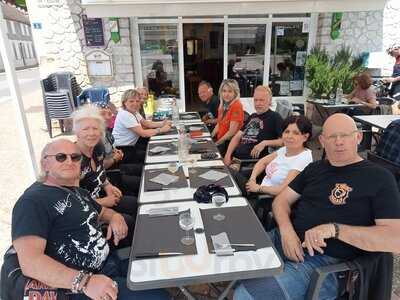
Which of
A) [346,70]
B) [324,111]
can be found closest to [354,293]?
[324,111]

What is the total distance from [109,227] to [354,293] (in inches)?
59.0

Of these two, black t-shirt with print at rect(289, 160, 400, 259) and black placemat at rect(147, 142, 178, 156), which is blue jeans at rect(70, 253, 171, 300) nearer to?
black t-shirt with print at rect(289, 160, 400, 259)

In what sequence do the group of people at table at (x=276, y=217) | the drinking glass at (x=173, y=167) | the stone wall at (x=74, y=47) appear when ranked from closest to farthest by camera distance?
1. the group of people at table at (x=276, y=217)
2. the drinking glass at (x=173, y=167)
3. the stone wall at (x=74, y=47)

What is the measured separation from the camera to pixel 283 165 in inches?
98.1

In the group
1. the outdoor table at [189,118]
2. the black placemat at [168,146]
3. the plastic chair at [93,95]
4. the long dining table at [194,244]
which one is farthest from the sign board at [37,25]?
the long dining table at [194,244]

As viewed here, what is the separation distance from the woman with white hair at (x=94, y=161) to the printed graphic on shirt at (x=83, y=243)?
1.82 ft

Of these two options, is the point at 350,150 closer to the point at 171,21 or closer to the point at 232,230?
the point at 232,230

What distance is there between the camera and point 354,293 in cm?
162

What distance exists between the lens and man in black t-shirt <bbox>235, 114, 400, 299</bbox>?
5.29ft

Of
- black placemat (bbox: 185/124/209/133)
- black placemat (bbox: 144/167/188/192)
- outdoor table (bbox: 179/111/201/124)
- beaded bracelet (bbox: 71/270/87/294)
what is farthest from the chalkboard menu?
beaded bracelet (bbox: 71/270/87/294)

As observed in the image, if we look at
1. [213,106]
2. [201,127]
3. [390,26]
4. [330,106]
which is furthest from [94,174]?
[390,26]

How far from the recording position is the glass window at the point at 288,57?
697cm

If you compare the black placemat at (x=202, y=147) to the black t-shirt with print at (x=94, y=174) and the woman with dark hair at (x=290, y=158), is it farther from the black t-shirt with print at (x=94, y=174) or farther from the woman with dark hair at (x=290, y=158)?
the black t-shirt with print at (x=94, y=174)

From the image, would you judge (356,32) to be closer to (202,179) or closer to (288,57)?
(288,57)
